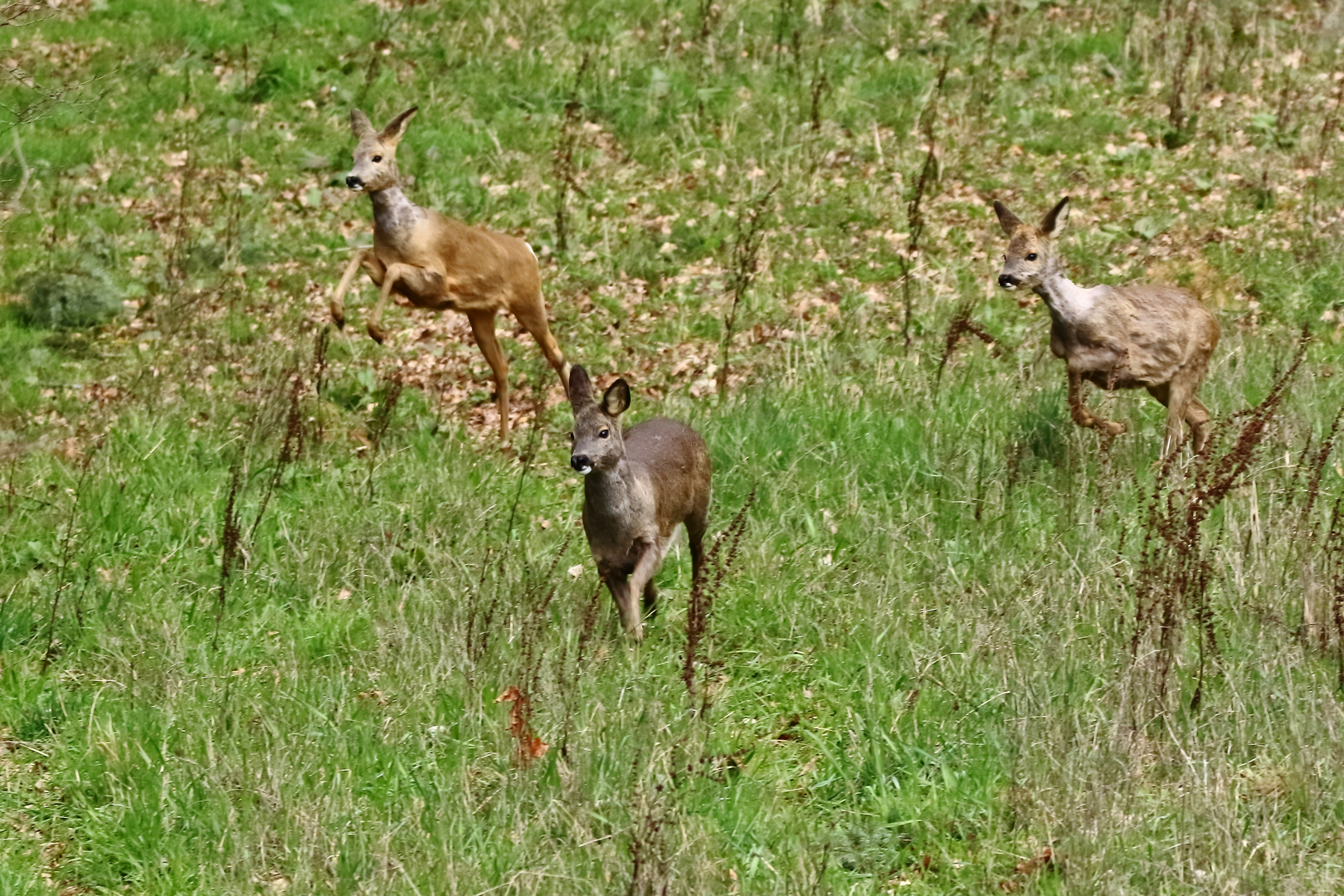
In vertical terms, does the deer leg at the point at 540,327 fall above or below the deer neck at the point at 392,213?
below

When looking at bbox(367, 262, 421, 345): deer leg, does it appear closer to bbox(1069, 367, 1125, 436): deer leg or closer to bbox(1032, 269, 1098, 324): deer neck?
bbox(1032, 269, 1098, 324): deer neck

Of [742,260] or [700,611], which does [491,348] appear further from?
[700,611]

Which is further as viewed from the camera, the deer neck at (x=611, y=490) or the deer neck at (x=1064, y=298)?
the deer neck at (x=1064, y=298)

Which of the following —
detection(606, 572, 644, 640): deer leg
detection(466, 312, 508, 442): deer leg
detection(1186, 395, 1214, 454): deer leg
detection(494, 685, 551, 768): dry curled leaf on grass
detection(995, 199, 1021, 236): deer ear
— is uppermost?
detection(995, 199, 1021, 236): deer ear

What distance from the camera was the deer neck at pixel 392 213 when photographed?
32.3ft

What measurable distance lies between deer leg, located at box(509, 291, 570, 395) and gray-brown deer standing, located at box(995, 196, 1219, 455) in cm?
311

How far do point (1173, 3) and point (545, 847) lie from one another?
40.2 ft

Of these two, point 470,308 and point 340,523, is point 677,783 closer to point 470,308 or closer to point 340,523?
point 340,523

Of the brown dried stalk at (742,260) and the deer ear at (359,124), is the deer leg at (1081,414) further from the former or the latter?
the deer ear at (359,124)

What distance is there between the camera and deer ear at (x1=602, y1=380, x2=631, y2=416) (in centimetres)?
655

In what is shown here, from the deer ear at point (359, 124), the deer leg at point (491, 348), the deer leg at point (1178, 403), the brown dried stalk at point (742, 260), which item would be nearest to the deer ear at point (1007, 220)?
the deer leg at point (1178, 403)

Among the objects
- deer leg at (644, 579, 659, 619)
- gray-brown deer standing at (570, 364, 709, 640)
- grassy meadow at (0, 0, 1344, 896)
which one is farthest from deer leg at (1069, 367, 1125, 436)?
deer leg at (644, 579, 659, 619)

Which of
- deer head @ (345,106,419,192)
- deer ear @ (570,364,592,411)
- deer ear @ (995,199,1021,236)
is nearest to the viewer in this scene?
deer ear @ (570,364,592,411)

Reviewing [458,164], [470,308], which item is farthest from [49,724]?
[458,164]
